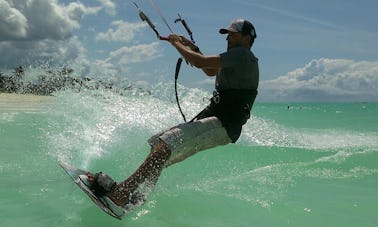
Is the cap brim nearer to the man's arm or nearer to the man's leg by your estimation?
the man's arm

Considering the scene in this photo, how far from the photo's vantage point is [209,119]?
5965 mm

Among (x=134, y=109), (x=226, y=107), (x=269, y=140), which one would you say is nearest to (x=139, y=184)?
(x=226, y=107)

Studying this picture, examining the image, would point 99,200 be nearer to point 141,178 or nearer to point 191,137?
point 141,178

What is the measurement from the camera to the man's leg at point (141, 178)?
5211 millimetres

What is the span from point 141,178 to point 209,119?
1205 millimetres

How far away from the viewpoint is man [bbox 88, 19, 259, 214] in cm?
529

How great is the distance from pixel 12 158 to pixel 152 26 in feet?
14.5

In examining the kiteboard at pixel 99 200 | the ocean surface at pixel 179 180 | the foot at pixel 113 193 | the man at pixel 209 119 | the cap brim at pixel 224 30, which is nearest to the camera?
the kiteboard at pixel 99 200

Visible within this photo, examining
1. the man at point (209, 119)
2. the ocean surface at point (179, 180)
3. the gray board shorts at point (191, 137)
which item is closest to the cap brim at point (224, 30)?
the man at point (209, 119)

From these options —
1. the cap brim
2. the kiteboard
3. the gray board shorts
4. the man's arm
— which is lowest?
the kiteboard

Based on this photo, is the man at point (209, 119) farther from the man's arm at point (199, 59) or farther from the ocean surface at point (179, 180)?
the ocean surface at point (179, 180)

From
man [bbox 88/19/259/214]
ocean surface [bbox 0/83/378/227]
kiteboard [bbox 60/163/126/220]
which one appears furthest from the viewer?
ocean surface [bbox 0/83/378/227]

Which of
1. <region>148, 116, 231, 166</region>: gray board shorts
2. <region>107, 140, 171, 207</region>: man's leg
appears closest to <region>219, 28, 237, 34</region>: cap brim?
<region>148, 116, 231, 166</region>: gray board shorts

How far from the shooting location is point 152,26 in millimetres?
6281
